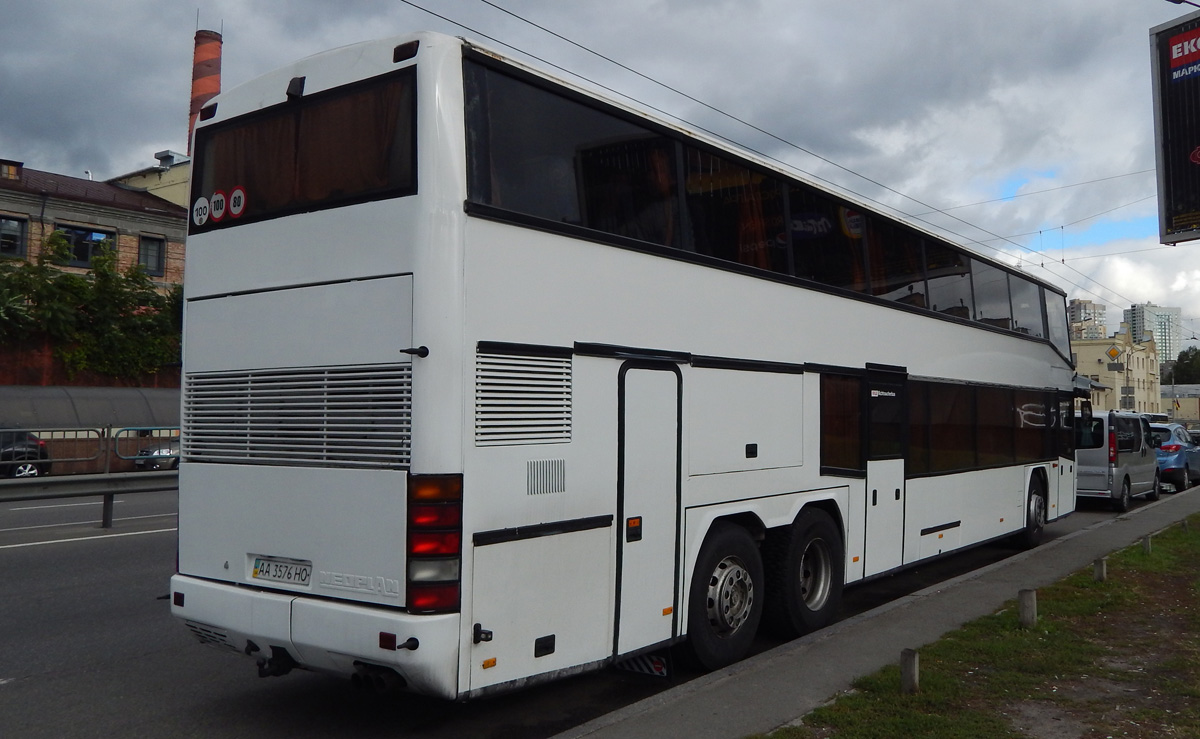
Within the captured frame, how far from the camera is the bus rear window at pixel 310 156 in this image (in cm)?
531

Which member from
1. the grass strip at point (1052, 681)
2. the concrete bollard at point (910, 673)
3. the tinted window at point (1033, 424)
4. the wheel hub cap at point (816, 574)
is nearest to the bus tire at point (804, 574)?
the wheel hub cap at point (816, 574)

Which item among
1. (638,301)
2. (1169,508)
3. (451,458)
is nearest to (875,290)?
(638,301)

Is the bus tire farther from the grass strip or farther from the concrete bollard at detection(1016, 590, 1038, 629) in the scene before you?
the concrete bollard at detection(1016, 590, 1038, 629)

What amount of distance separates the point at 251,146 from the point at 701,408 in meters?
3.36

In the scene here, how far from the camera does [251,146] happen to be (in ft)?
20.0

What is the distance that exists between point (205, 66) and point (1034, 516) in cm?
3893

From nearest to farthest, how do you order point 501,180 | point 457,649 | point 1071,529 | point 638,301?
1. point 457,649
2. point 501,180
3. point 638,301
4. point 1071,529

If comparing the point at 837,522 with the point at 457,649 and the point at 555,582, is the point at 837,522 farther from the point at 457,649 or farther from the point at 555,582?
the point at 457,649

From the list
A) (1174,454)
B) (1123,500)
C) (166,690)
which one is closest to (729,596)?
(166,690)

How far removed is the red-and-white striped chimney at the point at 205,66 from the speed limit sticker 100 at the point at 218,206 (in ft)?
129

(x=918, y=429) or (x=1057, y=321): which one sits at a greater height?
(x=1057, y=321)

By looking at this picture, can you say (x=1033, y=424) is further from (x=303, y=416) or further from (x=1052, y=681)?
(x=303, y=416)

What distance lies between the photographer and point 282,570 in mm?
5598

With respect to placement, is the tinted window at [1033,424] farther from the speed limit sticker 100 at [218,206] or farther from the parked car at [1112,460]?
the speed limit sticker 100 at [218,206]
